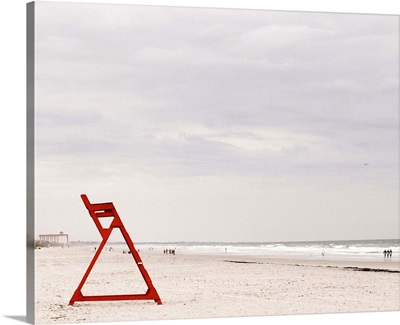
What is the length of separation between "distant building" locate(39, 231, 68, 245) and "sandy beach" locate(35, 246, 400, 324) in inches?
5.4

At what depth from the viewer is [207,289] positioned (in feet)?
38.5

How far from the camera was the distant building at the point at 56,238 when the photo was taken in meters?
9.57

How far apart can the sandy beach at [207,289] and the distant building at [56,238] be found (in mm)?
136

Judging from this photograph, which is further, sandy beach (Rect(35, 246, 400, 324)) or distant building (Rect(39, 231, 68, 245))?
distant building (Rect(39, 231, 68, 245))

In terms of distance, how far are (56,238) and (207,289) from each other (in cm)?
245

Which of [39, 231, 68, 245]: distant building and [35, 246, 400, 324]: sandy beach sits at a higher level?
[39, 231, 68, 245]: distant building

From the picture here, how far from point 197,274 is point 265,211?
4.31 metres

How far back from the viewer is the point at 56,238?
10227mm

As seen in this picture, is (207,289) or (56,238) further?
(207,289)

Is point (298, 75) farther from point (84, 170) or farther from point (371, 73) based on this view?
point (84, 170)

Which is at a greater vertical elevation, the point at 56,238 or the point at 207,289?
the point at 56,238

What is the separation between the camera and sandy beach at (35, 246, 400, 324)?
9344 mm

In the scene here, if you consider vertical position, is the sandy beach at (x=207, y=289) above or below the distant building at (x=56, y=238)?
below
